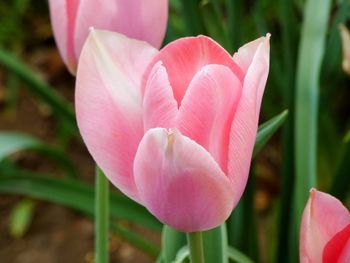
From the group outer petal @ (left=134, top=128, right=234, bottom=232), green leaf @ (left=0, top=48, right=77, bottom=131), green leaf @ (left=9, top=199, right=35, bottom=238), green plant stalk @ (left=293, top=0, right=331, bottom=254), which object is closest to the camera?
outer petal @ (left=134, top=128, right=234, bottom=232)

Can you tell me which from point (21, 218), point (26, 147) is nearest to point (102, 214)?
point (26, 147)

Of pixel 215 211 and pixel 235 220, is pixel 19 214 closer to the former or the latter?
pixel 235 220

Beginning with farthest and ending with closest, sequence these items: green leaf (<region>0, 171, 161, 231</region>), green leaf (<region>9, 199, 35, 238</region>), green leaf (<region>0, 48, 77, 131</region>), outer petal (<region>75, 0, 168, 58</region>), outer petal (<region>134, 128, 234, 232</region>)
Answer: green leaf (<region>9, 199, 35, 238</region>), green leaf (<region>0, 48, 77, 131</region>), green leaf (<region>0, 171, 161, 231</region>), outer petal (<region>75, 0, 168, 58</region>), outer petal (<region>134, 128, 234, 232</region>)

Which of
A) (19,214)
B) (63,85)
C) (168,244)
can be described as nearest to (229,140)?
(168,244)

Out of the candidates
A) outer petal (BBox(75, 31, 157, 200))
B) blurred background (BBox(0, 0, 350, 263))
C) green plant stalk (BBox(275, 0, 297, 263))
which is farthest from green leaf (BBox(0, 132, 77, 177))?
outer petal (BBox(75, 31, 157, 200))

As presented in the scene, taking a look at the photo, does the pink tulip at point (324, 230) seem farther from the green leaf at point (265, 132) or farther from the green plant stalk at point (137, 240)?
the green plant stalk at point (137, 240)

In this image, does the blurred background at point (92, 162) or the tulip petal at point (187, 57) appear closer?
the tulip petal at point (187, 57)

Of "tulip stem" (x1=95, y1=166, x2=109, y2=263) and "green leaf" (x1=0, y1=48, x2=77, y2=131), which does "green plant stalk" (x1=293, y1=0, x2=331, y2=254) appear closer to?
"tulip stem" (x1=95, y1=166, x2=109, y2=263)

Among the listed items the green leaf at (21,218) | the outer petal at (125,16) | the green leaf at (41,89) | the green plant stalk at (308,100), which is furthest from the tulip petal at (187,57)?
the green leaf at (21,218)
